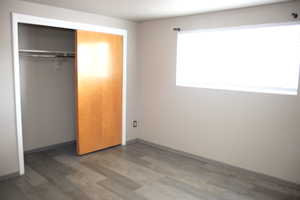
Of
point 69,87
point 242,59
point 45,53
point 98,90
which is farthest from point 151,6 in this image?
point 69,87

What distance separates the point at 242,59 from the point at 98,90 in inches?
90.6

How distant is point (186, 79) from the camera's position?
13.3 ft

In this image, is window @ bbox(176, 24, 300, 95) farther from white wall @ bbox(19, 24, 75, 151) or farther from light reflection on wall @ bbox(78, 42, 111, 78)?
white wall @ bbox(19, 24, 75, 151)

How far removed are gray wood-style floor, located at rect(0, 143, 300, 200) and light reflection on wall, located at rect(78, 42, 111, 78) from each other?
138 cm

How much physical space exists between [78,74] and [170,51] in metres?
1.56

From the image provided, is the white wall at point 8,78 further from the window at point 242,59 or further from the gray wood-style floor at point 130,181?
the window at point 242,59

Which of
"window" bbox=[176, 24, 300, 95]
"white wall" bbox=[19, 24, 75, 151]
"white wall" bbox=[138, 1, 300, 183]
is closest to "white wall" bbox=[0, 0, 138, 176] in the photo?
"white wall" bbox=[19, 24, 75, 151]

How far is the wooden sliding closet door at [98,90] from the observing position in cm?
379

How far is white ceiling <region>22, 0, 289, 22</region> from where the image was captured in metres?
2.94

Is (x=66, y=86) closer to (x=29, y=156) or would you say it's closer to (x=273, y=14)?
(x=29, y=156)

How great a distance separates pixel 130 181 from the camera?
313 centimetres

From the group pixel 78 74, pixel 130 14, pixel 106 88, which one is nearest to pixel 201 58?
pixel 130 14

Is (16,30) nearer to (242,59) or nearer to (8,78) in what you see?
(8,78)

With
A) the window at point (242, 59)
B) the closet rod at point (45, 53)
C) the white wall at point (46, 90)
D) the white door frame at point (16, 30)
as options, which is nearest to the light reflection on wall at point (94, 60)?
the white door frame at point (16, 30)
